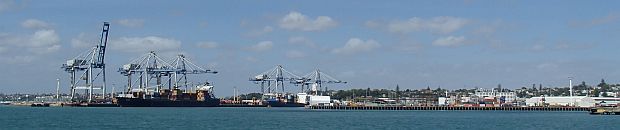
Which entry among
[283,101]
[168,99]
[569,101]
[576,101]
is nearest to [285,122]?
[168,99]

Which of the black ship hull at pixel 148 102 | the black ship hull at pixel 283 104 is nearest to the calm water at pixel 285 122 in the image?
the black ship hull at pixel 148 102

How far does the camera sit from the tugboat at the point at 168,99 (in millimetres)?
150125

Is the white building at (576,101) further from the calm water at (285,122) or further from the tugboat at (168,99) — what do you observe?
the calm water at (285,122)

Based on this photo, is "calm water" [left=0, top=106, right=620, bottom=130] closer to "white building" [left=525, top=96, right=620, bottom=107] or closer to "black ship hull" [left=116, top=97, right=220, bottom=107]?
"black ship hull" [left=116, top=97, right=220, bottom=107]

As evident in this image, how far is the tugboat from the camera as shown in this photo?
493 feet

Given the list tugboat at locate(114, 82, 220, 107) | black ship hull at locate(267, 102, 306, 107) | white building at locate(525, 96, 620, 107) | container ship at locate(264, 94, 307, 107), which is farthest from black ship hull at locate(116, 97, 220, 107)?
white building at locate(525, 96, 620, 107)

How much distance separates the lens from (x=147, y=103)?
15000cm

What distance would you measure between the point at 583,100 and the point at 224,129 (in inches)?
4301

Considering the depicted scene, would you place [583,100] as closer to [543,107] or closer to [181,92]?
[543,107]

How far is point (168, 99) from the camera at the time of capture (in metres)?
153

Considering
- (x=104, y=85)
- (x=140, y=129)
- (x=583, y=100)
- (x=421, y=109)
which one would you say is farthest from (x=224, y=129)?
(x=583, y=100)

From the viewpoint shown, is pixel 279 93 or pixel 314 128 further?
pixel 279 93

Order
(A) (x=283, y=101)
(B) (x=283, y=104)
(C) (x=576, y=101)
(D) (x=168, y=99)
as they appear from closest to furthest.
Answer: (D) (x=168, y=99) → (C) (x=576, y=101) → (B) (x=283, y=104) → (A) (x=283, y=101)

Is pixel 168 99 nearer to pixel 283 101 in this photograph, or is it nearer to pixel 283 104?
pixel 283 104
